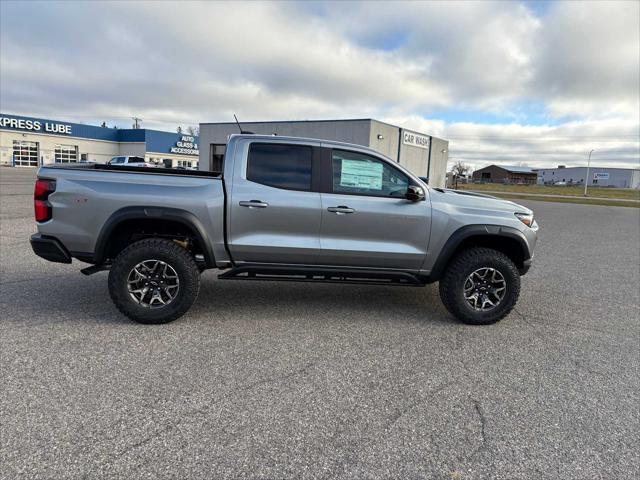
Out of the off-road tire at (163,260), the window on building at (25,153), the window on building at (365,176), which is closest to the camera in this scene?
the off-road tire at (163,260)

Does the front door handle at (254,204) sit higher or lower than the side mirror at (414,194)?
lower

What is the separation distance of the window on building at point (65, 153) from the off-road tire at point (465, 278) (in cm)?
6270

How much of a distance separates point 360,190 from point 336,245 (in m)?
Answer: 0.66

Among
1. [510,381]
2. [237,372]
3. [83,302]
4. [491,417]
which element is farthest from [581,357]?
[83,302]

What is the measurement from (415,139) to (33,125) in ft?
159

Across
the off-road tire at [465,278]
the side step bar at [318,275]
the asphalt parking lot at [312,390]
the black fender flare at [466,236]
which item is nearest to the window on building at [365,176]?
the black fender flare at [466,236]

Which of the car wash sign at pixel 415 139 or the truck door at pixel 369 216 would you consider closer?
the truck door at pixel 369 216

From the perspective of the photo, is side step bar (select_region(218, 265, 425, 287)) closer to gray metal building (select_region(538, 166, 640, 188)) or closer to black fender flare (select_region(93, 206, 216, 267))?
black fender flare (select_region(93, 206, 216, 267))

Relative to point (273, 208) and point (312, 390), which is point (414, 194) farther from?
point (312, 390)

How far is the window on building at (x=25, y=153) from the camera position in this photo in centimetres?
5265

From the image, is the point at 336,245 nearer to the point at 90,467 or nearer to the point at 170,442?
the point at 170,442

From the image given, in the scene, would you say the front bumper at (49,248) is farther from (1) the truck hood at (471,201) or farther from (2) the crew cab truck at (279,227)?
(1) the truck hood at (471,201)

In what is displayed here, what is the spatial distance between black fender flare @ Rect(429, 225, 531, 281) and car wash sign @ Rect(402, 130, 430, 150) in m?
26.0

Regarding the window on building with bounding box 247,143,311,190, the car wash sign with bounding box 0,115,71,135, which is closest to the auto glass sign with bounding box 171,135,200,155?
the car wash sign with bounding box 0,115,71,135
